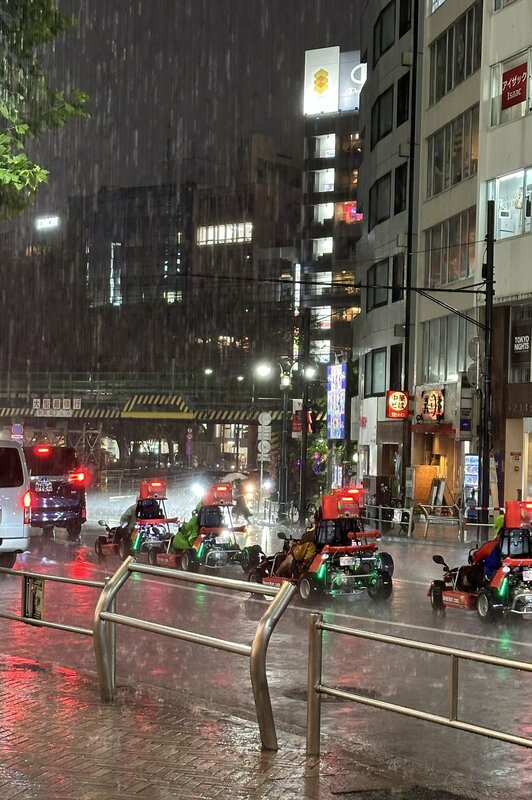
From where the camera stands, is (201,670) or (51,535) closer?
(201,670)

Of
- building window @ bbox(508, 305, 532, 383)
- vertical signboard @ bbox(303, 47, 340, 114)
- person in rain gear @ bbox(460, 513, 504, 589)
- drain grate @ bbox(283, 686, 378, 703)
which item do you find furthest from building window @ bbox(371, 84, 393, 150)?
vertical signboard @ bbox(303, 47, 340, 114)

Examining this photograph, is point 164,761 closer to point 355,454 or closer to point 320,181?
point 355,454

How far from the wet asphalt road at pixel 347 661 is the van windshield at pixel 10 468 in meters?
1.95

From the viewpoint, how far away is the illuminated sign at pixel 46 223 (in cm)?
17038

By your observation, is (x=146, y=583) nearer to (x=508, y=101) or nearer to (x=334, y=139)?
(x=508, y=101)

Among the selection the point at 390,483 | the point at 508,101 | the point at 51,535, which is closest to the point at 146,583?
the point at 51,535

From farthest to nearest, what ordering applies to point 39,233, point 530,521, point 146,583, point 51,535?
point 39,233
point 51,535
point 530,521
point 146,583

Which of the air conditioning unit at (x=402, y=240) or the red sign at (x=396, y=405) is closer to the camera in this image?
the red sign at (x=396, y=405)

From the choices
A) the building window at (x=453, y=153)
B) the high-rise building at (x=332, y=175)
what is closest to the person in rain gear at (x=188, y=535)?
the building window at (x=453, y=153)

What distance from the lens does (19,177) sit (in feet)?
47.1

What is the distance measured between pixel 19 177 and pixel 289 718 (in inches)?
332

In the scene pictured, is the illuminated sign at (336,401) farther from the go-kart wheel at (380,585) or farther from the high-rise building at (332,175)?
the high-rise building at (332,175)

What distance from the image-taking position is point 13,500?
18.9 metres

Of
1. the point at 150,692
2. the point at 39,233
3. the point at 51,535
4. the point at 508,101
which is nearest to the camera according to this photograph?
the point at 150,692
